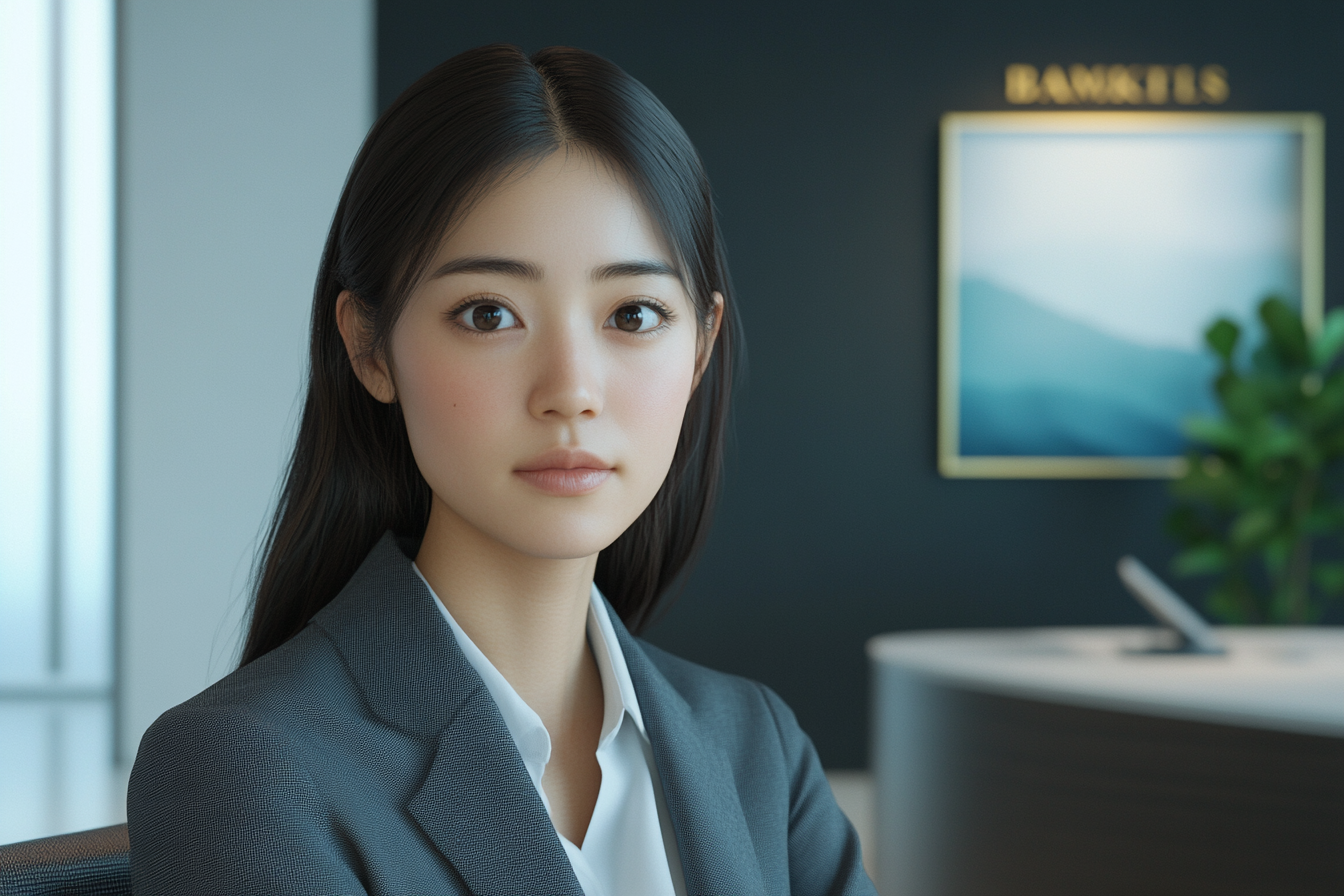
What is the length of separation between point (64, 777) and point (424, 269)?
14.9 feet

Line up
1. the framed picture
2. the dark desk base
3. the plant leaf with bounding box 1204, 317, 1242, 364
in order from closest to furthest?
the dark desk base < the plant leaf with bounding box 1204, 317, 1242, 364 < the framed picture

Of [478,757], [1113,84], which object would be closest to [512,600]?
A: [478,757]

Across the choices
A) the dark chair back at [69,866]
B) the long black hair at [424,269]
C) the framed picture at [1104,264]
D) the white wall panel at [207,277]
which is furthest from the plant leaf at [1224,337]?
the dark chair back at [69,866]

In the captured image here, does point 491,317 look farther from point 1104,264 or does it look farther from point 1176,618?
point 1104,264

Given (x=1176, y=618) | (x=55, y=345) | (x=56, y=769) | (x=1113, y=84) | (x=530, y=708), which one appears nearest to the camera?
(x=530, y=708)

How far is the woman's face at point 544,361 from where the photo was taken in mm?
854

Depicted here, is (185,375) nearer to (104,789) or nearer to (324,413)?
(104,789)

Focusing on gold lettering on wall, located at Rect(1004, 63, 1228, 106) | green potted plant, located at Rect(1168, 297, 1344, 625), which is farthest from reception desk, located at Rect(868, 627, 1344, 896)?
gold lettering on wall, located at Rect(1004, 63, 1228, 106)

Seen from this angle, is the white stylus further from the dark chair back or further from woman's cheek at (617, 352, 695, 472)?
the dark chair back

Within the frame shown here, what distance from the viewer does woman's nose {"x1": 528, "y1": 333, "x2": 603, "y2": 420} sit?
84 cm

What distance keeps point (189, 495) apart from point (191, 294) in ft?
2.72

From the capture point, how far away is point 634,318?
2.97ft

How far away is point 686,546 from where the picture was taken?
1.18m

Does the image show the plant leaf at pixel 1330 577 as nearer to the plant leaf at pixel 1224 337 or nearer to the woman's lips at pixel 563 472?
the plant leaf at pixel 1224 337
